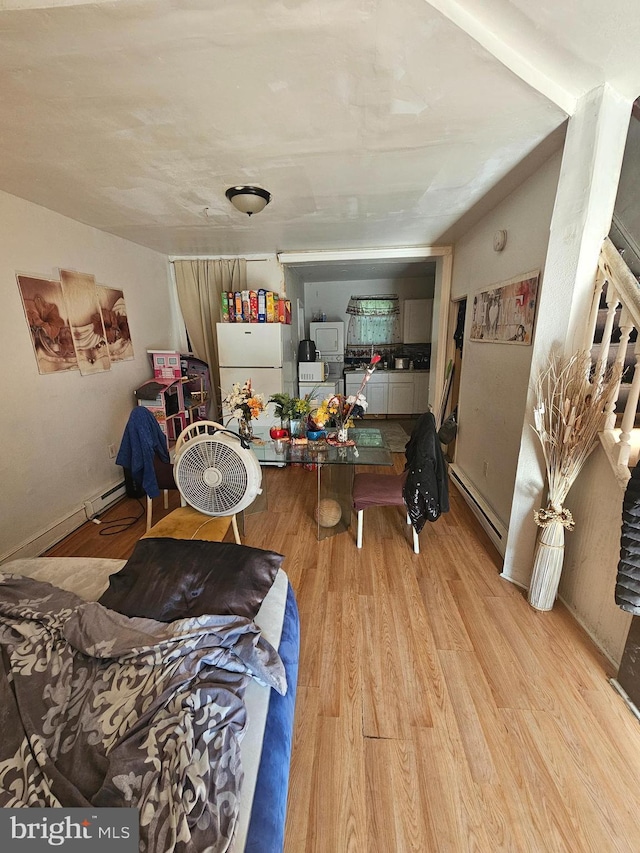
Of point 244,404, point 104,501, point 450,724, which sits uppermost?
point 244,404

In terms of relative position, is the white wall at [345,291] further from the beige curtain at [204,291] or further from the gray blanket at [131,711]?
the gray blanket at [131,711]

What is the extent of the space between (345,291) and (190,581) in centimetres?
582

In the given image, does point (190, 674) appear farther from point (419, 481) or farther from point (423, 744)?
point (419, 481)

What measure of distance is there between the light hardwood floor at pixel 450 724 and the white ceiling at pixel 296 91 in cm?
235

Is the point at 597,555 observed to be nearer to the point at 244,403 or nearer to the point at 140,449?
the point at 244,403

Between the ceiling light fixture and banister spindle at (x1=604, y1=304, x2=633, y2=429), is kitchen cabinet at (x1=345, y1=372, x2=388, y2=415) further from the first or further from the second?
banister spindle at (x1=604, y1=304, x2=633, y2=429)

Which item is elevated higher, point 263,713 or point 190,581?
point 190,581

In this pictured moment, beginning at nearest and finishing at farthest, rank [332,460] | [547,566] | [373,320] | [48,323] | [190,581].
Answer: [190,581], [547,566], [332,460], [48,323], [373,320]

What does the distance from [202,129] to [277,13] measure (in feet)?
2.28

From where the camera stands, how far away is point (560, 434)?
5.37 ft

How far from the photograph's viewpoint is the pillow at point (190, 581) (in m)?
1.17

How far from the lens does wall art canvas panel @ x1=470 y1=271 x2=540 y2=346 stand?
2.01m

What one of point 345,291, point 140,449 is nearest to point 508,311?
point 140,449

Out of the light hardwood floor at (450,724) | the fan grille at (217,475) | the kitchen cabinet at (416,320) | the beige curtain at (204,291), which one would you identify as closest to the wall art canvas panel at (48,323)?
the fan grille at (217,475)
